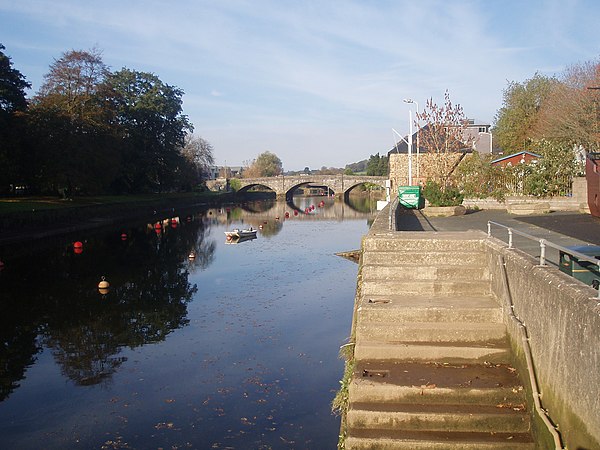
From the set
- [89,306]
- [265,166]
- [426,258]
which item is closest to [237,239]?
[89,306]

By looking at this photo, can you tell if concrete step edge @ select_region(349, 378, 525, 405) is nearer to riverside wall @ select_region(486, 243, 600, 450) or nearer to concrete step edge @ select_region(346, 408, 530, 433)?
concrete step edge @ select_region(346, 408, 530, 433)

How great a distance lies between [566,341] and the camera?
263 inches

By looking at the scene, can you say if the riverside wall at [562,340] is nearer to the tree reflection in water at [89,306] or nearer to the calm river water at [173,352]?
the calm river water at [173,352]

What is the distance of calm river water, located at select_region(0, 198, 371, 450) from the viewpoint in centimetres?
1026

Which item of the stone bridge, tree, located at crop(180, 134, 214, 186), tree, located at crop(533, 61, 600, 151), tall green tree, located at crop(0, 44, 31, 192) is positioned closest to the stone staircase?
tree, located at crop(533, 61, 600, 151)

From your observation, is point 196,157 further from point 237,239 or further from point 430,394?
point 430,394

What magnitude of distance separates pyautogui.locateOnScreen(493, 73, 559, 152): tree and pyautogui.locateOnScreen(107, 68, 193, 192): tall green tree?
40.1m

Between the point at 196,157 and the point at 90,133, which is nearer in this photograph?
the point at 90,133

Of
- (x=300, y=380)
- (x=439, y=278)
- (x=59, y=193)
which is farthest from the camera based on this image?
(x=59, y=193)

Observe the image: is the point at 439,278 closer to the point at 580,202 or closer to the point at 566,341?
the point at 566,341

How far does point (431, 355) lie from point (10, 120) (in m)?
43.7

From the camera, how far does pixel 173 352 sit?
14719mm

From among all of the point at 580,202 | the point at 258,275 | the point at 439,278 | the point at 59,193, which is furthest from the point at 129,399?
the point at 59,193

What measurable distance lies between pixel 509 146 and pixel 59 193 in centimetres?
4615
